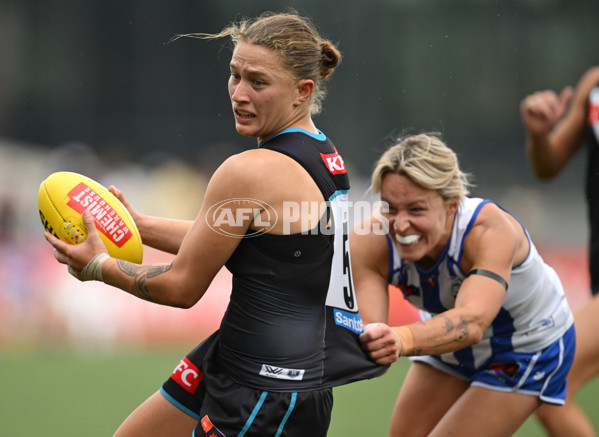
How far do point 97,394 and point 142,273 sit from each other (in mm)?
4897

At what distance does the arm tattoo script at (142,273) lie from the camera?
10.4 ft

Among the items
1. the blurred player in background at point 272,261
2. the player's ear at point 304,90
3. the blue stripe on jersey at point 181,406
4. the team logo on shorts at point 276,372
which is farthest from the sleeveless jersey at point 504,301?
the blue stripe on jersey at point 181,406

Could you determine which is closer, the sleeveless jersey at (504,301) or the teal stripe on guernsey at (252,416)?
the teal stripe on guernsey at (252,416)

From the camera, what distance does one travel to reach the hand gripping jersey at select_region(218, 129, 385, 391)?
124 inches

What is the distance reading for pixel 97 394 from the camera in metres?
7.72

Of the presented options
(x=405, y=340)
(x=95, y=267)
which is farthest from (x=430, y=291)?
(x=95, y=267)

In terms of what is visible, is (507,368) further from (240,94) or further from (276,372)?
(240,94)

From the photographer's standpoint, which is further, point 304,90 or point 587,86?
point 587,86

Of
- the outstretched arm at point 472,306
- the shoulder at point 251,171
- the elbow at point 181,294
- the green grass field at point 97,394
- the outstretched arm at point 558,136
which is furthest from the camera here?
the green grass field at point 97,394

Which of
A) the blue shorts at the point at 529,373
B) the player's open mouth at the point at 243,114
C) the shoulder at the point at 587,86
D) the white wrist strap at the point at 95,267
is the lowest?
the blue shorts at the point at 529,373

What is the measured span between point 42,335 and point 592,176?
318 inches

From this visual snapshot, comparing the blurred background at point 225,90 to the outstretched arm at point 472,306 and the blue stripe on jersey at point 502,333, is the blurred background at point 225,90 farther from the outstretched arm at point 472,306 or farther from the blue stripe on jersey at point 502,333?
the outstretched arm at point 472,306

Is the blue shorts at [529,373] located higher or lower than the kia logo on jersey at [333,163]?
lower

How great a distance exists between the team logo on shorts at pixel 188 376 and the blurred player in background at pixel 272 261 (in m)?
0.18
